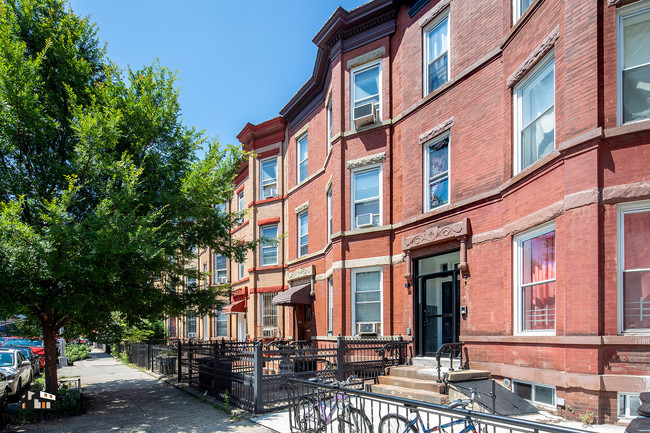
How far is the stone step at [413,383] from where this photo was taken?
9.59 meters

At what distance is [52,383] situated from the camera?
1173 cm

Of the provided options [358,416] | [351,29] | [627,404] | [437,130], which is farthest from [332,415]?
[351,29]

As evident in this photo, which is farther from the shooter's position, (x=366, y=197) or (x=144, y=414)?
(x=366, y=197)

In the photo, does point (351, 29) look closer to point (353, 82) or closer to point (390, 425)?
point (353, 82)

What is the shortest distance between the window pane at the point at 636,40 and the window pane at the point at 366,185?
8183 mm

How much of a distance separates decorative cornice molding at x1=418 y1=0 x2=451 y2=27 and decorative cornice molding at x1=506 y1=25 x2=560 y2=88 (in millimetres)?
4011

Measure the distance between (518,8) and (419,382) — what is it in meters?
→ 8.80

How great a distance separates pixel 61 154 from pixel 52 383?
19.5 feet

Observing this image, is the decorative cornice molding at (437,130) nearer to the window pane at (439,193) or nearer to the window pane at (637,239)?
the window pane at (439,193)

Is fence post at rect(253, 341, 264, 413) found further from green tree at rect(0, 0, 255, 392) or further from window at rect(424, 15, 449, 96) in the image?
window at rect(424, 15, 449, 96)

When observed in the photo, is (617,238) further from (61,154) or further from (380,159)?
(61,154)

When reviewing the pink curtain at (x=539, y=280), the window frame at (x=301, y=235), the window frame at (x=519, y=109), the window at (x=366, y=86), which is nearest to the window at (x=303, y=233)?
the window frame at (x=301, y=235)

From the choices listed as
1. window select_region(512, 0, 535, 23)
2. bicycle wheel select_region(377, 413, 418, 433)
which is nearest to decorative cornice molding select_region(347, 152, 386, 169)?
window select_region(512, 0, 535, 23)

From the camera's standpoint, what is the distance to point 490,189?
1084cm
